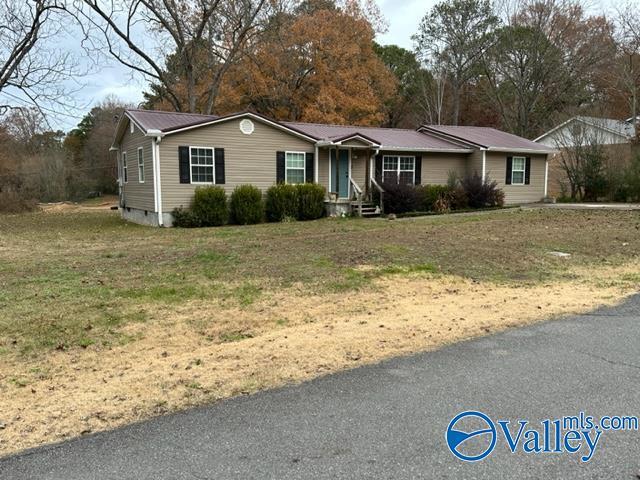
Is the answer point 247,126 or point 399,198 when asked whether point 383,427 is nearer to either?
point 247,126

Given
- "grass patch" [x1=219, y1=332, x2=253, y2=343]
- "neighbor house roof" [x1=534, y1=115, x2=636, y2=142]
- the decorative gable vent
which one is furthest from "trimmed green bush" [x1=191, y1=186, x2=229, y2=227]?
"neighbor house roof" [x1=534, y1=115, x2=636, y2=142]

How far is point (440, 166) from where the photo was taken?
22.6m

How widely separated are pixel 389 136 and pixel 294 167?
5.70m

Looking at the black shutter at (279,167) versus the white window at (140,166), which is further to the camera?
the black shutter at (279,167)

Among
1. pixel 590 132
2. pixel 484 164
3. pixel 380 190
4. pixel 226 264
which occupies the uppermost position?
pixel 590 132

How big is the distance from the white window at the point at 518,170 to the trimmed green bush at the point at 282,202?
38.1 feet

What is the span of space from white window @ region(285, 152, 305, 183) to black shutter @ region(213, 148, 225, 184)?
2.53 meters

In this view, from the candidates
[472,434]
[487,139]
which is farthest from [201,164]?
[472,434]

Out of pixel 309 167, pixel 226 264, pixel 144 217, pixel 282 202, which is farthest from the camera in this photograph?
pixel 309 167

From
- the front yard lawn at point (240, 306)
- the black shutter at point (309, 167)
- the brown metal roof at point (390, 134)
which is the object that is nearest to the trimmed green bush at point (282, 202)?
the black shutter at point (309, 167)

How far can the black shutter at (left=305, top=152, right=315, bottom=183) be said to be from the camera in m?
19.2

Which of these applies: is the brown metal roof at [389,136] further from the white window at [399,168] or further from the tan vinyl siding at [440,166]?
the white window at [399,168]

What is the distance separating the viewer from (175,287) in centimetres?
681

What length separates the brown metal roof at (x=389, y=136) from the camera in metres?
20.7
